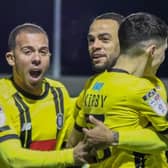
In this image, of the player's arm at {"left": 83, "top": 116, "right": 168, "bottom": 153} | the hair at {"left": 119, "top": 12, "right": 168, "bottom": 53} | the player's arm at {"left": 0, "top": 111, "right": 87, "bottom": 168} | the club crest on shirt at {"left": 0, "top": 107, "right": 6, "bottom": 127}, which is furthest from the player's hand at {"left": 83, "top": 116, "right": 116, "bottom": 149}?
the club crest on shirt at {"left": 0, "top": 107, "right": 6, "bottom": 127}

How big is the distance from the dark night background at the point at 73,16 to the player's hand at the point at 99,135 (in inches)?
123

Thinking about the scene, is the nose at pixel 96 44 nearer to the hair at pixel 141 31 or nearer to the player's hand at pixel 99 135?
the hair at pixel 141 31

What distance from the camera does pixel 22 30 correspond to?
2443 millimetres

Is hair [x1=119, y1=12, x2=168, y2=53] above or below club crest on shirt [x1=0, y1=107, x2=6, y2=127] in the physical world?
above

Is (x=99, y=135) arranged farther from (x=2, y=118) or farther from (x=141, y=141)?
(x=2, y=118)

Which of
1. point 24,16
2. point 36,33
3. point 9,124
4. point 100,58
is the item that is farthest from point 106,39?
point 24,16

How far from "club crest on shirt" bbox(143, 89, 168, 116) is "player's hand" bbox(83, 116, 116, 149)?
15 cm

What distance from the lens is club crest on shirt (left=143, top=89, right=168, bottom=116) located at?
2.02 metres

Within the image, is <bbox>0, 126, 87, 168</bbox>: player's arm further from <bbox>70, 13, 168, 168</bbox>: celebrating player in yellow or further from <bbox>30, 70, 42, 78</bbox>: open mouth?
<bbox>30, 70, 42, 78</bbox>: open mouth

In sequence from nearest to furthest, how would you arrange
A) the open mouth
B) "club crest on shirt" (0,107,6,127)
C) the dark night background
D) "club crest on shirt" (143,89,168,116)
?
"club crest on shirt" (143,89,168,116), "club crest on shirt" (0,107,6,127), the open mouth, the dark night background

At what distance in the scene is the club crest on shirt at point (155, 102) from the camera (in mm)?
2018

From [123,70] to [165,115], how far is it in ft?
0.61

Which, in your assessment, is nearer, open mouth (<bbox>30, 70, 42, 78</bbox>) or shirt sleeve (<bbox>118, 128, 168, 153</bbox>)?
shirt sleeve (<bbox>118, 128, 168, 153</bbox>)

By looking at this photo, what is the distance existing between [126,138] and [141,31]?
1.06 ft
